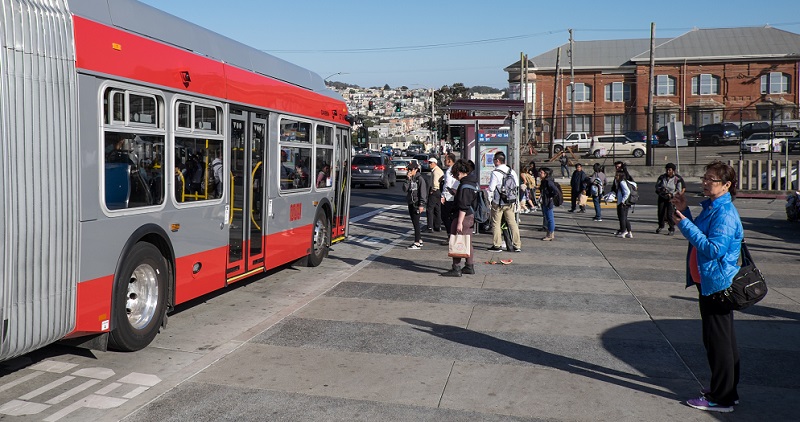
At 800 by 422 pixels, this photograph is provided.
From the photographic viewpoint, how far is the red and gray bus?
18.4ft

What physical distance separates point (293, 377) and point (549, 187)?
1051 cm

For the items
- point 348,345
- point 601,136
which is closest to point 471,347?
point 348,345

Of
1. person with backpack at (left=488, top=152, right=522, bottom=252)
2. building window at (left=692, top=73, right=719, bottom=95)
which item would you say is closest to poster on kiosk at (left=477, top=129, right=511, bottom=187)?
person with backpack at (left=488, top=152, right=522, bottom=252)

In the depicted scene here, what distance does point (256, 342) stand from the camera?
7.72 meters

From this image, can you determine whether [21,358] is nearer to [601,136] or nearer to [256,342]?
[256,342]

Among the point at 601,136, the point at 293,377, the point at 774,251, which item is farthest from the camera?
the point at 601,136

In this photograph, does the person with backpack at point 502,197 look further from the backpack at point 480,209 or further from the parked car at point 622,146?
the parked car at point 622,146

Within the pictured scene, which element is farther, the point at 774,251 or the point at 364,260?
the point at 774,251

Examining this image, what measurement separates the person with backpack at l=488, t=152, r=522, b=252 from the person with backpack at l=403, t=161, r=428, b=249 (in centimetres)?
156

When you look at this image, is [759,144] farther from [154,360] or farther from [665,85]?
[154,360]

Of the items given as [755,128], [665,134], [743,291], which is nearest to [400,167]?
[665,134]

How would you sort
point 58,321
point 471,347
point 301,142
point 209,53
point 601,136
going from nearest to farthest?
point 58,321 → point 471,347 → point 209,53 → point 301,142 → point 601,136

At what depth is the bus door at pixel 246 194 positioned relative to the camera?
31.0 ft

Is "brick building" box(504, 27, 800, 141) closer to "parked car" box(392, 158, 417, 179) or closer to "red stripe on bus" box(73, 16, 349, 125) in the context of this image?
"parked car" box(392, 158, 417, 179)
